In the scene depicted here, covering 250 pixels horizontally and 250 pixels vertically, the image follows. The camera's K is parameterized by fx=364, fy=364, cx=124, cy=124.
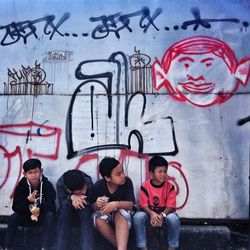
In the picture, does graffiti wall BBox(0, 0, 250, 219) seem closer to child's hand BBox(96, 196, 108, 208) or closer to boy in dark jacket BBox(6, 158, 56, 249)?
boy in dark jacket BBox(6, 158, 56, 249)

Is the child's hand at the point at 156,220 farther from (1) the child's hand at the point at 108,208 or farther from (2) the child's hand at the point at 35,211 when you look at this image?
(2) the child's hand at the point at 35,211

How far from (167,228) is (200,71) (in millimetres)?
1974

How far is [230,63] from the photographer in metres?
4.51

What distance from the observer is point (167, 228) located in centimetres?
371

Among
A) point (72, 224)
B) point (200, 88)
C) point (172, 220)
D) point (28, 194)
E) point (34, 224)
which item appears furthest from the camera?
point (200, 88)

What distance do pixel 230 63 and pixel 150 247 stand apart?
94.4 inches

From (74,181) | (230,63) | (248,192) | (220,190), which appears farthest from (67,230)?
(230,63)

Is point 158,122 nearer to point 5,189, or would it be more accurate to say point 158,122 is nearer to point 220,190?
point 220,190

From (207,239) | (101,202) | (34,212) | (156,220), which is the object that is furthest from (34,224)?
(207,239)

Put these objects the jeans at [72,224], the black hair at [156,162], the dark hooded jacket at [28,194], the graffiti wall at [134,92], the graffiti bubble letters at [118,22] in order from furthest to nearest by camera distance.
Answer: the graffiti bubble letters at [118,22] → the graffiti wall at [134,92] → the black hair at [156,162] → the dark hooded jacket at [28,194] → the jeans at [72,224]

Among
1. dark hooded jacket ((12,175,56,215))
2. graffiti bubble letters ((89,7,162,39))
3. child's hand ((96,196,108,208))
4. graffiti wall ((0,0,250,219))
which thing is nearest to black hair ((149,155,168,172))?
graffiti wall ((0,0,250,219))

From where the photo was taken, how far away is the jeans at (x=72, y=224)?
11.8 feet

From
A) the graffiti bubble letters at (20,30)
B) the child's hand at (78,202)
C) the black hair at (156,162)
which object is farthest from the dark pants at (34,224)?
the graffiti bubble letters at (20,30)

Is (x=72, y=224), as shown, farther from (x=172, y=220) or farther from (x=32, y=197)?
(x=172, y=220)
